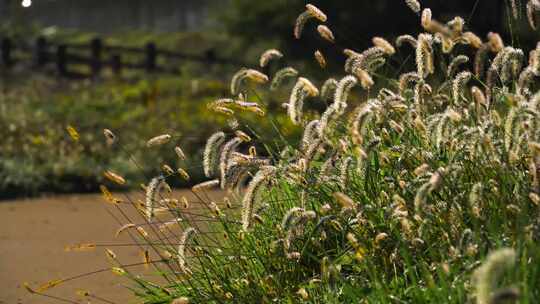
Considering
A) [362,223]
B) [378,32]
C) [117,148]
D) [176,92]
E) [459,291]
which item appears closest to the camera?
[459,291]

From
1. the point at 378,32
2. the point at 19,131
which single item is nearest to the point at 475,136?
the point at 19,131

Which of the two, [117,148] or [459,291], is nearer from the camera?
[459,291]

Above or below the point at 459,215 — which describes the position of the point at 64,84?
below

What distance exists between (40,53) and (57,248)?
18.0m

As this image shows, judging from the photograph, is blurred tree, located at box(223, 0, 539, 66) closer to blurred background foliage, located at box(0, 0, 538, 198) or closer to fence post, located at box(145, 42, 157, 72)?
blurred background foliage, located at box(0, 0, 538, 198)

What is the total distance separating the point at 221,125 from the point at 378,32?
751 cm

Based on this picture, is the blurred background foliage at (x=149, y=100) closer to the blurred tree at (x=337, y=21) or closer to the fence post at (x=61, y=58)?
the blurred tree at (x=337, y=21)

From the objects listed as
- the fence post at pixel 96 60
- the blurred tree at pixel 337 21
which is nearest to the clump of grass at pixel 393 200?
the blurred tree at pixel 337 21

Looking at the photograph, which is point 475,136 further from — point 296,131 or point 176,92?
point 176,92

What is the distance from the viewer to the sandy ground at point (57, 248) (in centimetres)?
606

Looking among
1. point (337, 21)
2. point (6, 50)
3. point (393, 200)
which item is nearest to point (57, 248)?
point (393, 200)

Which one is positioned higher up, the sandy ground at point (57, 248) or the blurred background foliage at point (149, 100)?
the sandy ground at point (57, 248)

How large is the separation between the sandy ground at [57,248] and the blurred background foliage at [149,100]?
73cm

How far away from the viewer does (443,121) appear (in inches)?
157
